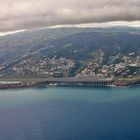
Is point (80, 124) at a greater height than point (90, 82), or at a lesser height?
greater

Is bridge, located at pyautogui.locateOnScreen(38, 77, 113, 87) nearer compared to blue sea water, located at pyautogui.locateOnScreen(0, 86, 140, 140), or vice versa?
blue sea water, located at pyautogui.locateOnScreen(0, 86, 140, 140)

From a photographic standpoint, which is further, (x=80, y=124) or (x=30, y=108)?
(x=30, y=108)

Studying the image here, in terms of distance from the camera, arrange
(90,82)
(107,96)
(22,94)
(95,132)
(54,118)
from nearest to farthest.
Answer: (95,132)
(54,118)
(107,96)
(22,94)
(90,82)

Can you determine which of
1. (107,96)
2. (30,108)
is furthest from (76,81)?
(30,108)

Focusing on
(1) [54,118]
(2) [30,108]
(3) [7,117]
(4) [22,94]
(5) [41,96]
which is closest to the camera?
(1) [54,118]

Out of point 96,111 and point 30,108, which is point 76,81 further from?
point 96,111

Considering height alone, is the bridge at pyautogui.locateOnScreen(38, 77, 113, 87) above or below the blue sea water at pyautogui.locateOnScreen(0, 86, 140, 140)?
→ below

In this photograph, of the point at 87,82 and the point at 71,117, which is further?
the point at 87,82

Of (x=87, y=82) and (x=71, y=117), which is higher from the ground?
(x=71, y=117)
